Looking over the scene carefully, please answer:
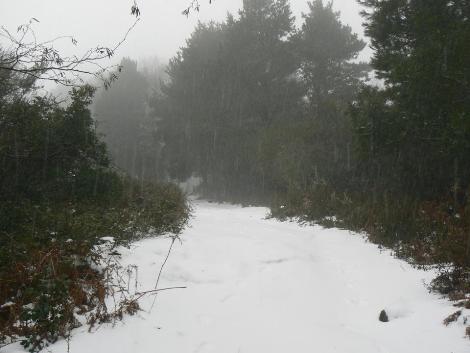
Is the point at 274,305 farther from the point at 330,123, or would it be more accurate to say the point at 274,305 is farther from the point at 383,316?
the point at 330,123

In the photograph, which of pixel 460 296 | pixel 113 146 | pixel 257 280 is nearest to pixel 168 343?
pixel 257 280

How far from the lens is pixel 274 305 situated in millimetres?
5211

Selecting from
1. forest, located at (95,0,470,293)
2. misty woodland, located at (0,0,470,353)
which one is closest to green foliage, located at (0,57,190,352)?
misty woodland, located at (0,0,470,353)

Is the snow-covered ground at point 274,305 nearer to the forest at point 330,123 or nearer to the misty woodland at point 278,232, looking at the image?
the misty woodland at point 278,232

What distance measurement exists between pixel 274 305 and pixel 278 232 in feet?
15.3

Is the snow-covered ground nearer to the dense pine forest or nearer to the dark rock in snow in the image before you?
the dark rock in snow

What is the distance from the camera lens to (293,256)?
750cm

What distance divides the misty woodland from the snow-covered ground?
0.03 m

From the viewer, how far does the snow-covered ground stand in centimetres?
408

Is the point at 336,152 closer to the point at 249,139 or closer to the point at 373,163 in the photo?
the point at 373,163

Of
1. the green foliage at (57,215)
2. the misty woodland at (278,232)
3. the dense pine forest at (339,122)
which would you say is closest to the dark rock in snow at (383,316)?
the misty woodland at (278,232)

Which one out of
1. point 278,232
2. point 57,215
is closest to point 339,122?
point 278,232

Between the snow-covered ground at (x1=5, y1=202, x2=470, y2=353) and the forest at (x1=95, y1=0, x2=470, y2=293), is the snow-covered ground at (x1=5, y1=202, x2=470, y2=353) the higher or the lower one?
the lower one

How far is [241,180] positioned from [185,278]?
20770 millimetres
